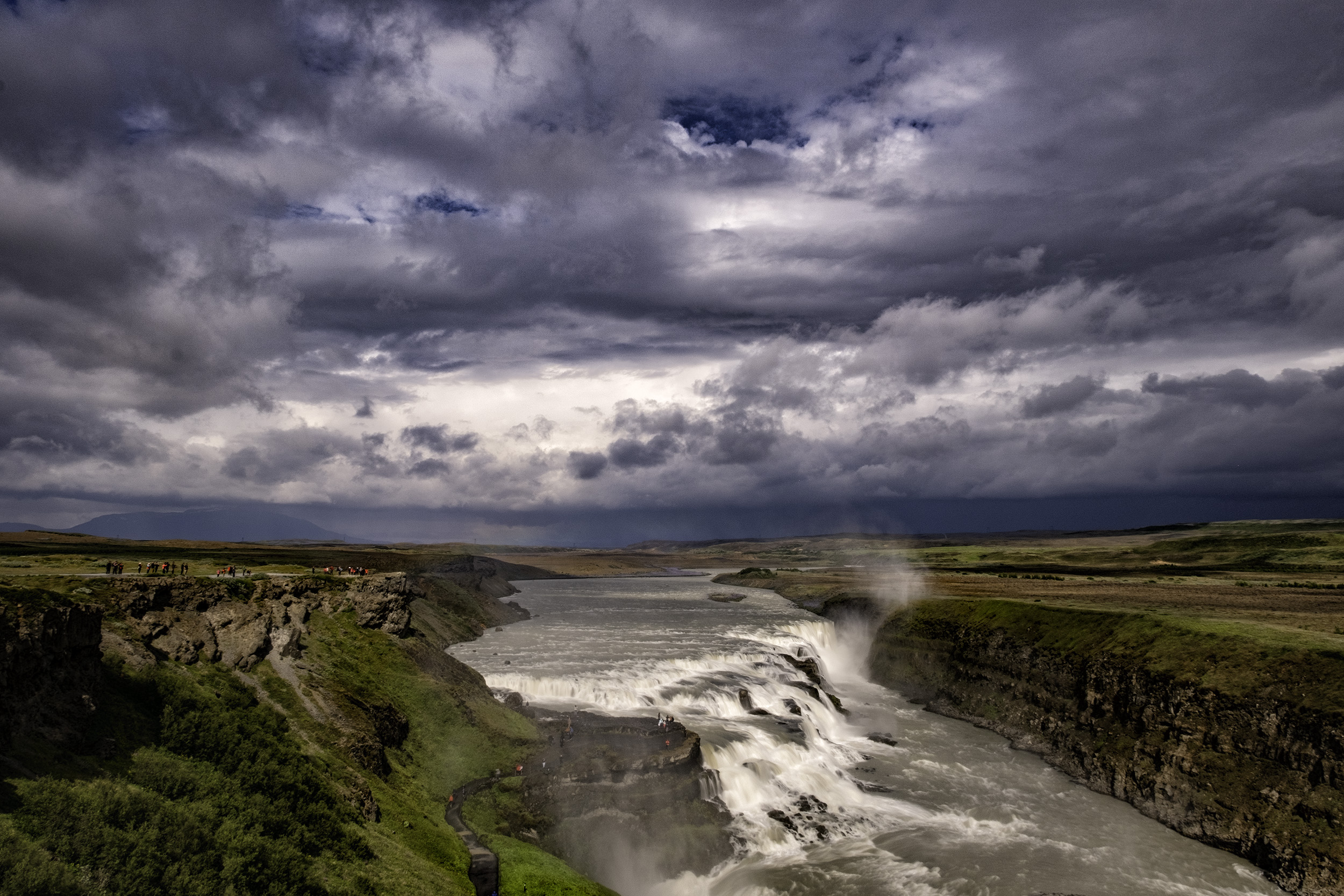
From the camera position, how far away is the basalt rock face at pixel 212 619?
2400 centimetres

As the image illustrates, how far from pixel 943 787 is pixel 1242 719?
15.0m

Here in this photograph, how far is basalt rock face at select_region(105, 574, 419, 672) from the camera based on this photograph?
24.0 m

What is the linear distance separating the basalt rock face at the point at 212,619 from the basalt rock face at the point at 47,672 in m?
3.81

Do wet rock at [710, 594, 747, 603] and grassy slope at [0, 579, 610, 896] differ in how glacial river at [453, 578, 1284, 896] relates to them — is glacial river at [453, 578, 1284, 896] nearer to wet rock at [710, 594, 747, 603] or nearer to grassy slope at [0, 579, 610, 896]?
grassy slope at [0, 579, 610, 896]

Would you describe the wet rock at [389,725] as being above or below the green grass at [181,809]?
below

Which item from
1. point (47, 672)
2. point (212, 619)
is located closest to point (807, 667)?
Answer: point (212, 619)

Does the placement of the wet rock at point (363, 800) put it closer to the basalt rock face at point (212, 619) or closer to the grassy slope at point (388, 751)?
the grassy slope at point (388, 751)

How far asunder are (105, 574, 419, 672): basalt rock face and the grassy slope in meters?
0.85

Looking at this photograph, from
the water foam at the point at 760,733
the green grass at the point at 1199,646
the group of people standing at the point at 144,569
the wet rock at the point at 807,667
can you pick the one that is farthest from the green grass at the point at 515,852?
the green grass at the point at 1199,646

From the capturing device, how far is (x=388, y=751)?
2894 cm

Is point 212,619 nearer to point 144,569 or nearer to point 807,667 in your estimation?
point 144,569

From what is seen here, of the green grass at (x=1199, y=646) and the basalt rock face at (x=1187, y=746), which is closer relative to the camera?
the basalt rock face at (x=1187, y=746)

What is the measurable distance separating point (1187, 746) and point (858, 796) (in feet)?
57.1

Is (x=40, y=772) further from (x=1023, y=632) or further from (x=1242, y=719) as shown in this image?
(x=1023, y=632)
